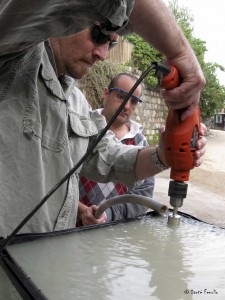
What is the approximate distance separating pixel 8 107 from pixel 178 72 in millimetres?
553

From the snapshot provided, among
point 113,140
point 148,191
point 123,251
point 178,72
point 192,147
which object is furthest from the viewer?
point 148,191

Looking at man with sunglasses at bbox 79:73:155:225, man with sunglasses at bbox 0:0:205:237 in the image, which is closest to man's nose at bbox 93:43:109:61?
man with sunglasses at bbox 0:0:205:237

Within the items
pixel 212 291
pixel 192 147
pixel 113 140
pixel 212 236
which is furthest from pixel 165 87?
pixel 113 140

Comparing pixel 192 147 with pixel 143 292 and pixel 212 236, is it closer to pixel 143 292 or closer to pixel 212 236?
pixel 212 236

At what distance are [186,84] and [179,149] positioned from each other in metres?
0.23

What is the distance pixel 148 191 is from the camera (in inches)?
98.6

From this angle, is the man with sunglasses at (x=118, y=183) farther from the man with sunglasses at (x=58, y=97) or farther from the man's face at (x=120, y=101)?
the man with sunglasses at (x=58, y=97)

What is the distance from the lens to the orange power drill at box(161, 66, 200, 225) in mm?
1133

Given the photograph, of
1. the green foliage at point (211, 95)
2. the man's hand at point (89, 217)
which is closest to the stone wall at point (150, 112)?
the green foliage at point (211, 95)

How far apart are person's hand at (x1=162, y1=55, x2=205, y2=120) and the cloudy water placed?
384 millimetres

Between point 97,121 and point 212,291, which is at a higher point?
point 97,121

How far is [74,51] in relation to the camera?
1.48 meters

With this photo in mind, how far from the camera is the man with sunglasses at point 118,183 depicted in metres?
2.27

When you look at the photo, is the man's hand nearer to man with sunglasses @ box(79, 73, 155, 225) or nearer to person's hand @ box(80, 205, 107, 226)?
person's hand @ box(80, 205, 107, 226)
